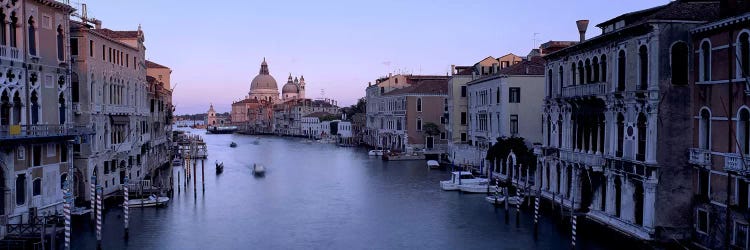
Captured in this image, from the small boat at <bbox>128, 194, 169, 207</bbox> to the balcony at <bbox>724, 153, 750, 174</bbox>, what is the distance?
17333 millimetres

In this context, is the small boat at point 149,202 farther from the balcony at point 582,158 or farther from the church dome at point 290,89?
the church dome at point 290,89

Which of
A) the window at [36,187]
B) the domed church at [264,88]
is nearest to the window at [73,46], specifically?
the window at [36,187]

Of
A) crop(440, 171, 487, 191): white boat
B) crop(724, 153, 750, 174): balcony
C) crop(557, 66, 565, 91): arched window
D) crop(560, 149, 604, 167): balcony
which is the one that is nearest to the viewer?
crop(724, 153, 750, 174): balcony

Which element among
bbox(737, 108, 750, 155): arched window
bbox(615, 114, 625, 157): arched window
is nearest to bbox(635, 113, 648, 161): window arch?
bbox(615, 114, 625, 157): arched window

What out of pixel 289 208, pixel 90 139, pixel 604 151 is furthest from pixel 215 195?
pixel 604 151

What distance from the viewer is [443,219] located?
20672mm

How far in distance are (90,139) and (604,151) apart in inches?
608

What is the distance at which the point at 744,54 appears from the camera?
40.5 feet

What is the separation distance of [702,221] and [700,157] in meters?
1.42

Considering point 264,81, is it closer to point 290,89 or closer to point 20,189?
point 290,89

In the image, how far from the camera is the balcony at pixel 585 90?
1658 centimetres

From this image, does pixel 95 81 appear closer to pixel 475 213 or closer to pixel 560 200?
pixel 475 213

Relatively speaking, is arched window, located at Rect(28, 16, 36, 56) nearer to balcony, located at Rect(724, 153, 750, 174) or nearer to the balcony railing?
the balcony railing

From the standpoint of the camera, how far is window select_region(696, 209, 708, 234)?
45.2ft
